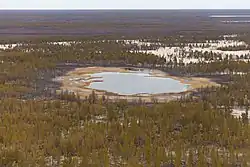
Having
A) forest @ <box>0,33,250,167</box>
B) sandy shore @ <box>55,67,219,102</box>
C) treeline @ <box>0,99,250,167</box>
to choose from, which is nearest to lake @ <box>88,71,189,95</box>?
A: sandy shore @ <box>55,67,219,102</box>

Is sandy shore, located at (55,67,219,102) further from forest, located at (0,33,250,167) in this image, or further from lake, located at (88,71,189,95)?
forest, located at (0,33,250,167)

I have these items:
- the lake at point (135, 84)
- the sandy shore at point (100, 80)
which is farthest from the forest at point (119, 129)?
the lake at point (135, 84)

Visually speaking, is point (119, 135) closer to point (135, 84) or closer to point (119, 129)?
point (119, 129)

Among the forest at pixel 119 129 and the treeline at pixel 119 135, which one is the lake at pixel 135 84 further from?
the treeline at pixel 119 135

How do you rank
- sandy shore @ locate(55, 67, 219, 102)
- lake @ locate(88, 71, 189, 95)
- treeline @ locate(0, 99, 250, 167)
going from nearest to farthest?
treeline @ locate(0, 99, 250, 167) → sandy shore @ locate(55, 67, 219, 102) → lake @ locate(88, 71, 189, 95)

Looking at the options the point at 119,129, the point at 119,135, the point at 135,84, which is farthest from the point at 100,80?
the point at 119,135
